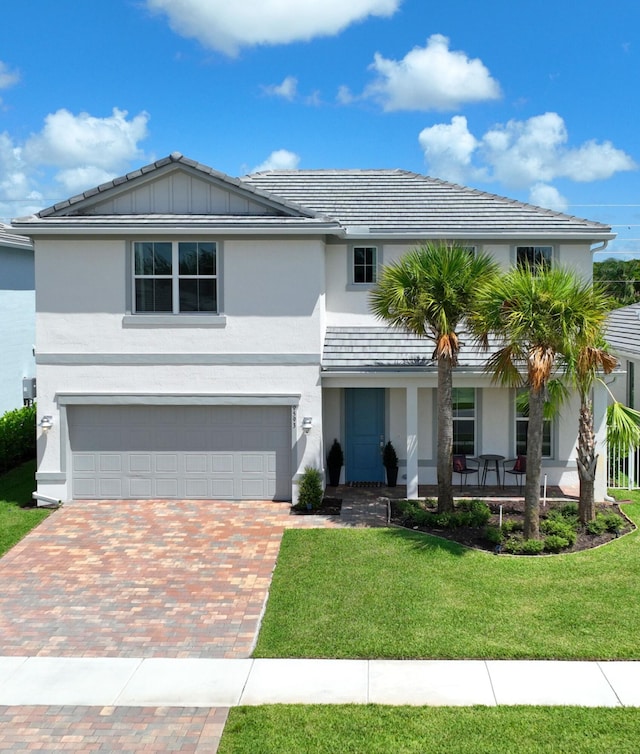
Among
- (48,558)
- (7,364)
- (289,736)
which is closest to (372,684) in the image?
(289,736)

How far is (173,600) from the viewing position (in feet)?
35.2

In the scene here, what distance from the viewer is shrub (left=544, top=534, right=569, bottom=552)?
39.8ft

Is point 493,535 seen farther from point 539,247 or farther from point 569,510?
point 539,247

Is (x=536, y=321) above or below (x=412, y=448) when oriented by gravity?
above

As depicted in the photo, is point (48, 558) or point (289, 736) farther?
point (48, 558)

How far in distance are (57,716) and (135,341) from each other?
29.6 ft

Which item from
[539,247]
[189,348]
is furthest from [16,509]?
[539,247]

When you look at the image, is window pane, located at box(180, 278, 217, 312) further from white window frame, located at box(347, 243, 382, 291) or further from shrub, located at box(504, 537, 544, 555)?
shrub, located at box(504, 537, 544, 555)

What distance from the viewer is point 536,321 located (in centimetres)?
1182

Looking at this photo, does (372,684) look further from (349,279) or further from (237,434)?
(349,279)

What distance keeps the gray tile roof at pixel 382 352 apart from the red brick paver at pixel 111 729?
8.87 metres

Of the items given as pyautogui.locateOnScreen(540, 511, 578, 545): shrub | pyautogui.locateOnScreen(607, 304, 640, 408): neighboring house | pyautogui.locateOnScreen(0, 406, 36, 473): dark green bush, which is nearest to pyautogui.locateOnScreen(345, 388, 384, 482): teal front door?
pyautogui.locateOnScreen(540, 511, 578, 545): shrub

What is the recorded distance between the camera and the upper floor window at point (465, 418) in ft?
55.2

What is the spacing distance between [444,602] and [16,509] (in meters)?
9.64
